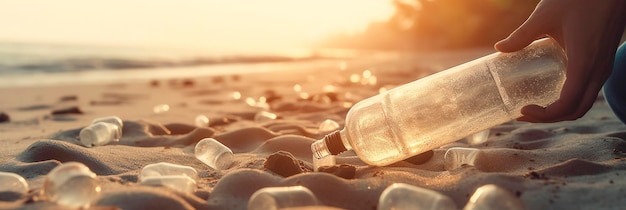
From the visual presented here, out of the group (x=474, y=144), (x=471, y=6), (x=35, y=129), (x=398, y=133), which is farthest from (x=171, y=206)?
(x=471, y=6)

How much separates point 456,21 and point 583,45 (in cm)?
2726

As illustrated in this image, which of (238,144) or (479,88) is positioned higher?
(479,88)

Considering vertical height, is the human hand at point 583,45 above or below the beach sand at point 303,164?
above

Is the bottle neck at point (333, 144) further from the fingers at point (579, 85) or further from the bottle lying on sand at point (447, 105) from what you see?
the fingers at point (579, 85)

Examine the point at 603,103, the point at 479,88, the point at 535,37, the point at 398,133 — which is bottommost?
the point at 603,103

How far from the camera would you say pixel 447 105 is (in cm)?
219

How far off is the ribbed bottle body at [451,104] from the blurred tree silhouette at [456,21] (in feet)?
60.3

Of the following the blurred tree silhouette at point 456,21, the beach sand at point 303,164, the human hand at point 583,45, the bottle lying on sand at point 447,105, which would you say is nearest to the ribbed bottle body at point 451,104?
the bottle lying on sand at point 447,105

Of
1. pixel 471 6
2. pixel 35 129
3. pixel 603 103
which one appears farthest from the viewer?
pixel 471 6

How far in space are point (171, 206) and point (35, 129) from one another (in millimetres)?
2550

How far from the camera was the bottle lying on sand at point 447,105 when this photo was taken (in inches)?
82.1

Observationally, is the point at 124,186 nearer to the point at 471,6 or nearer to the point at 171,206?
the point at 171,206

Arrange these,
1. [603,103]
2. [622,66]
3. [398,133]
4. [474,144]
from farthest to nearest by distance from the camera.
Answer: [603,103] → [474,144] → [622,66] → [398,133]

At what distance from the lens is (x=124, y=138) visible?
3215mm
